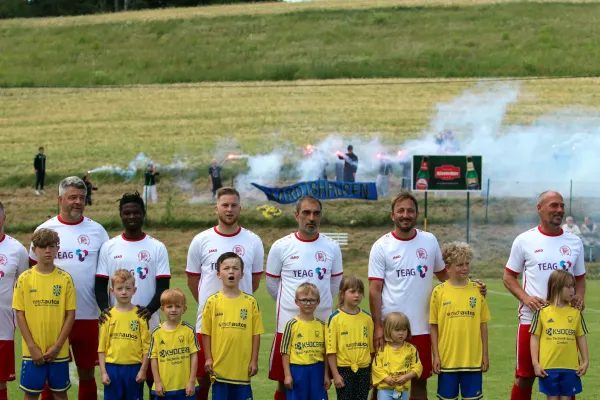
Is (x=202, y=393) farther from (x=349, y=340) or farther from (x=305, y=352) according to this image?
(x=349, y=340)

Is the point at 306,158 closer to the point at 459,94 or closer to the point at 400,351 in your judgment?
the point at 459,94

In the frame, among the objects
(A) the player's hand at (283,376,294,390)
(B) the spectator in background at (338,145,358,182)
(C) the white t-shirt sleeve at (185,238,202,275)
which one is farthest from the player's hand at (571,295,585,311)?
(B) the spectator in background at (338,145,358,182)

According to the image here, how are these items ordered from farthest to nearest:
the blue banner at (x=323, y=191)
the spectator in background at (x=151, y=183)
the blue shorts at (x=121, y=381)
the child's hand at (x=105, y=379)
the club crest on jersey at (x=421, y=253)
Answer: the spectator in background at (x=151, y=183)
the blue banner at (x=323, y=191)
the club crest on jersey at (x=421, y=253)
the blue shorts at (x=121, y=381)
the child's hand at (x=105, y=379)

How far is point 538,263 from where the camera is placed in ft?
26.0

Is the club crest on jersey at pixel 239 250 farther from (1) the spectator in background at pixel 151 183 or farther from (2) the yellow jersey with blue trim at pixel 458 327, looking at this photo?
(1) the spectator in background at pixel 151 183

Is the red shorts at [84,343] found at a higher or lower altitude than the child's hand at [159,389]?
higher

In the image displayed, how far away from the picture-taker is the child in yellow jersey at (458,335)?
24.8 ft

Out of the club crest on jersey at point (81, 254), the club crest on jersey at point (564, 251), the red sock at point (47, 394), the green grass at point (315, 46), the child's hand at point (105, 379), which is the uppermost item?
the green grass at point (315, 46)

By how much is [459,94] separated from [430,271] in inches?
1562

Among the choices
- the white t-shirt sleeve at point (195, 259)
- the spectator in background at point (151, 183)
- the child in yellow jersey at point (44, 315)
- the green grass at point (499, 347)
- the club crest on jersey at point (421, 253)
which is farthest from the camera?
the spectator in background at point (151, 183)

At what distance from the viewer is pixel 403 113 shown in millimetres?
44719

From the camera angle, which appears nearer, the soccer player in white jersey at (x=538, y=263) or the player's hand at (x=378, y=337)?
the player's hand at (x=378, y=337)

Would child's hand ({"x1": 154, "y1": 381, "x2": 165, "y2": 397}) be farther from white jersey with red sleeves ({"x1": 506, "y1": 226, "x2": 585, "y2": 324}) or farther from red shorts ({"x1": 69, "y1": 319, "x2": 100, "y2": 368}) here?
white jersey with red sleeves ({"x1": 506, "y1": 226, "x2": 585, "y2": 324})

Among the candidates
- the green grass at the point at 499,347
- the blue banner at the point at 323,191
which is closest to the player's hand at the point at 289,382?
the green grass at the point at 499,347
